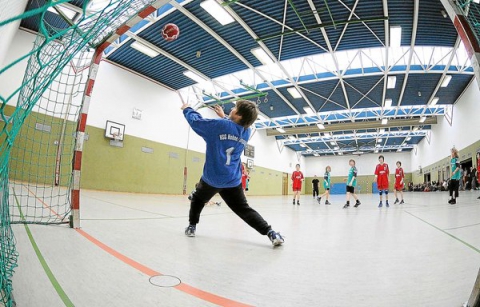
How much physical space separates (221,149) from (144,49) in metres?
11.3

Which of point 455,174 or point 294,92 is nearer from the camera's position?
point 455,174

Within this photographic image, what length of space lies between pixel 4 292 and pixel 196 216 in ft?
6.33

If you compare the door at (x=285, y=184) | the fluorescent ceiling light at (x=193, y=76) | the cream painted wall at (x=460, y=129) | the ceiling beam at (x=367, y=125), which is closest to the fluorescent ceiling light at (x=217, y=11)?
the fluorescent ceiling light at (x=193, y=76)

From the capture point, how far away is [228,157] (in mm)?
2652

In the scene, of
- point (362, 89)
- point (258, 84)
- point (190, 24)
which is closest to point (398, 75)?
point (362, 89)

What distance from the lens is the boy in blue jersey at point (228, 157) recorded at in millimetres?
2627

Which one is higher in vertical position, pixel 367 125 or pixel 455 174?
pixel 367 125

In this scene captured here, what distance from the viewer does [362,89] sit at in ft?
51.4

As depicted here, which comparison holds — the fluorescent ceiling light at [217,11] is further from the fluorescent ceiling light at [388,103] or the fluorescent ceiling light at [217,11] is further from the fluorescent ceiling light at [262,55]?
the fluorescent ceiling light at [388,103]

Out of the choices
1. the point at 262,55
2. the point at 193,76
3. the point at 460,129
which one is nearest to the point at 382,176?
the point at 262,55

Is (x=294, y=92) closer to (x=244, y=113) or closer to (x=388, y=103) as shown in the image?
(x=388, y=103)

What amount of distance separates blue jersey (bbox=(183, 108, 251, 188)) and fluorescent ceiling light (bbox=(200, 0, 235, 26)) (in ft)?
27.9

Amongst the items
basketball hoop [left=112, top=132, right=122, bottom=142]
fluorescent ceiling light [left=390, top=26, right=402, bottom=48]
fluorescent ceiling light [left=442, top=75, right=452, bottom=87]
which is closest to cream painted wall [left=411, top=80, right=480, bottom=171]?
fluorescent ceiling light [left=442, top=75, right=452, bottom=87]

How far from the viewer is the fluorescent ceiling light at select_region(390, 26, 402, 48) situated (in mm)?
10230
